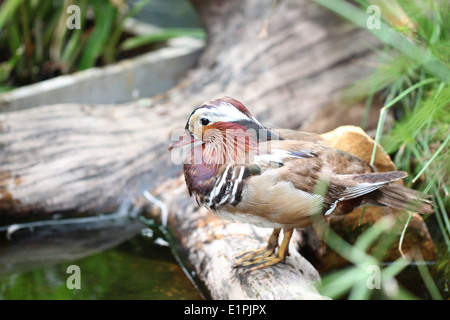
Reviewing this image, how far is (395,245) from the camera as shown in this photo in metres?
2.16

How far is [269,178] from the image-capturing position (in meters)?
1.57

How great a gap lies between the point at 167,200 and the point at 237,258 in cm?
72

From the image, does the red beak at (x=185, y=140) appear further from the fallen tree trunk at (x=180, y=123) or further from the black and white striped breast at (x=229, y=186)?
the fallen tree trunk at (x=180, y=123)

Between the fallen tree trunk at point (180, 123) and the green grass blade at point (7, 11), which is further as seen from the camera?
the green grass blade at point (7, 11)

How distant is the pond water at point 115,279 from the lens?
6.72 ft

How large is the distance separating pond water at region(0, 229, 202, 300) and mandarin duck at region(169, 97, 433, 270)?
62 cm

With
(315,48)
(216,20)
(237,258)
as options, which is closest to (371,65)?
(315,48)

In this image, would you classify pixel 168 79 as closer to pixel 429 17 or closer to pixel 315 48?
pixel 315 48

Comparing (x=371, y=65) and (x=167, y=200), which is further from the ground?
(x=371, y=65)

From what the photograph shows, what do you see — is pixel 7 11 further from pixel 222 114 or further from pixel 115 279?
pixel 222 114

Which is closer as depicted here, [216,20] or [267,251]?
[267,251]

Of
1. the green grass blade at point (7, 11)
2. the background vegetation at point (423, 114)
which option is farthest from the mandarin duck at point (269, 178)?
the green grass blade at point (7, 11)

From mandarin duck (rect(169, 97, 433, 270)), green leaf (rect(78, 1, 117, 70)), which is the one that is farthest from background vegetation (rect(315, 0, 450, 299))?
green leaf (rect(78, 1, 117, 70))

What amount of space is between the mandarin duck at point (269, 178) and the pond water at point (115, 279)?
0.62 m
